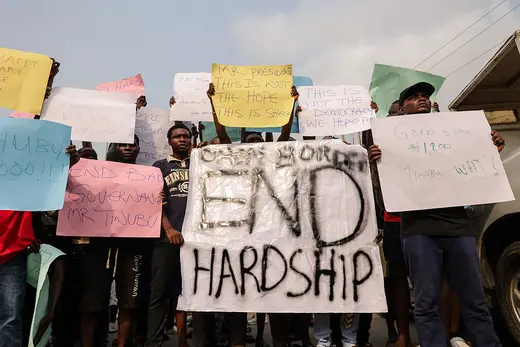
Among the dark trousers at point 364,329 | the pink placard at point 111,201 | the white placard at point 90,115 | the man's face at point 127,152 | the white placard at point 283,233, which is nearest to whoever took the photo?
the white placard at point 283,233

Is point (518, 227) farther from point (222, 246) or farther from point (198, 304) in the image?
point (198, 304)

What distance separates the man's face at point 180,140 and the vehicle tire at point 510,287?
2992 mm

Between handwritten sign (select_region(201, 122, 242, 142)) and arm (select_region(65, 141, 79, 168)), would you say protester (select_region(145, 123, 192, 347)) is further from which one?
handwritten sign (select_region(201, 122, 242, 142))

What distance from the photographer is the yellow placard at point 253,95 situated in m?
3.62

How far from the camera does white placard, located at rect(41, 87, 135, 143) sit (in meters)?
4.04

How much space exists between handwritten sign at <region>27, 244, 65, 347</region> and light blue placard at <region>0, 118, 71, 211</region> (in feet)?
1.15

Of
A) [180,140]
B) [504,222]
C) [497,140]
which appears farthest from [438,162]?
[180,140]

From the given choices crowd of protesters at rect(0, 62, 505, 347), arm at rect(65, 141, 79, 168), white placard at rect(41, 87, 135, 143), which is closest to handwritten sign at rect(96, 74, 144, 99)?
white placard at rect(41, 87, 135, 143)

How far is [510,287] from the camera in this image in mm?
3328

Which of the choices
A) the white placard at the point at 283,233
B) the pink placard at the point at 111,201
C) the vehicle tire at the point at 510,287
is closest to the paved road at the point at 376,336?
the vehicle tire at the point at 510,287

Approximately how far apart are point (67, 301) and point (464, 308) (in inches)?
132

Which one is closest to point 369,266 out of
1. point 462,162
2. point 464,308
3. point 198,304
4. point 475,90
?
point 464,308

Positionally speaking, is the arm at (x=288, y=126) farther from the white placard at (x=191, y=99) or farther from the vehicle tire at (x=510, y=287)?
the vehicle tire at (x=510, y=287)

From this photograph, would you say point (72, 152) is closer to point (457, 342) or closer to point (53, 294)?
point (53, 294)
